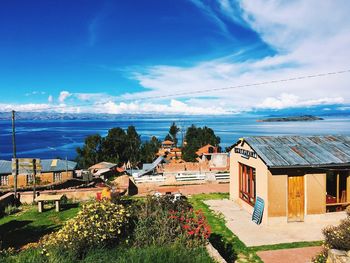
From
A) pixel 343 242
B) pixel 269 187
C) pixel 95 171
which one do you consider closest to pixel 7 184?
pixel 95 171

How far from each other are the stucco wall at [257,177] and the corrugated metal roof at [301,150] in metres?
0.44

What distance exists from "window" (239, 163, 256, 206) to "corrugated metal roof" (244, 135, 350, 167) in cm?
138

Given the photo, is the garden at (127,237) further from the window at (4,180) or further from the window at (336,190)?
the window at (4,180)

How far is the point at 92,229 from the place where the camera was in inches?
314

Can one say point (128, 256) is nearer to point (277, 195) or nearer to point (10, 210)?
point (277, 195)

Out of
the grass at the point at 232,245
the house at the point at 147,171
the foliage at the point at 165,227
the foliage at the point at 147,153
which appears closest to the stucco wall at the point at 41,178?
the house at the point at 147,171

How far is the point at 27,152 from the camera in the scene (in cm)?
12525

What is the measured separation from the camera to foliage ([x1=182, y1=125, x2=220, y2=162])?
7325cm

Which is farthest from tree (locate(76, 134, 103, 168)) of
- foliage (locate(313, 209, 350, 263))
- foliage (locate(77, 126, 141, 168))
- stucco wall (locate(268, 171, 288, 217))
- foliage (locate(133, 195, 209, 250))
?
foliage (locate(313, 209, 350, 263))

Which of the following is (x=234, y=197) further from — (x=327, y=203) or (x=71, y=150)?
(x=71, y=150)

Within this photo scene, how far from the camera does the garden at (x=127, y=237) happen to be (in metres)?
7.37

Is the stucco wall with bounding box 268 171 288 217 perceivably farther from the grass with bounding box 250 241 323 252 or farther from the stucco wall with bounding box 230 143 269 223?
the grass with bounding box 250 241 323 252

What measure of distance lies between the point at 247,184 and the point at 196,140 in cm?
7517

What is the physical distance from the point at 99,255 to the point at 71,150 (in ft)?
437
